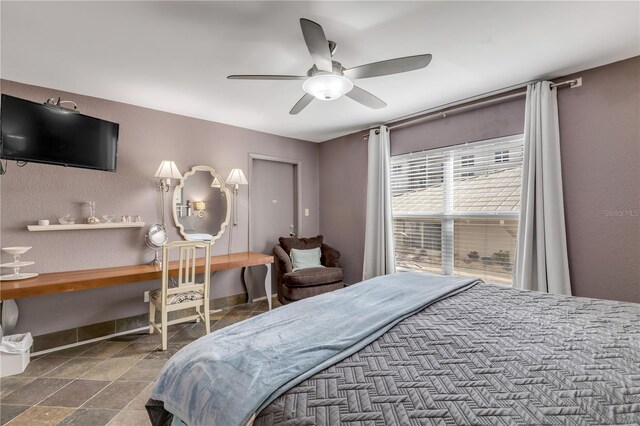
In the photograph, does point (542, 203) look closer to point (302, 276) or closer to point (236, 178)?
point (302, 276)

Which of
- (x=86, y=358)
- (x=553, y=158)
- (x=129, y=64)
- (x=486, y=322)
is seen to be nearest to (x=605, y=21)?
(x=553, y=158)

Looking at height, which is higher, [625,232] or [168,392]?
[625,232]

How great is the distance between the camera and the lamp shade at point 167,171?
3.06 m

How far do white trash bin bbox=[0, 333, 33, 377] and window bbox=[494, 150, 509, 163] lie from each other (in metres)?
4.56

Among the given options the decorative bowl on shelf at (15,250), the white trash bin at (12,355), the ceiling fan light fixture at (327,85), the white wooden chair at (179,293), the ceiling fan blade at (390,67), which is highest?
the ceiling fan blade at (390,67)

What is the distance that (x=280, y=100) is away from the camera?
117 inches

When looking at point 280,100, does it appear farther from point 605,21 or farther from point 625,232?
point 625,232

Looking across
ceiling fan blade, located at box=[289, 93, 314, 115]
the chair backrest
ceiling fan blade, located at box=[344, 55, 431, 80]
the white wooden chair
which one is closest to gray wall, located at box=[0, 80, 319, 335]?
the white wooden chair

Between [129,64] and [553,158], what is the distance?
11.9ft

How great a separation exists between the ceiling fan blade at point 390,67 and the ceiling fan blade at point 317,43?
0.19 metres

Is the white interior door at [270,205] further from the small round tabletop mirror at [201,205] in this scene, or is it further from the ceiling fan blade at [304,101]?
the ceiling fan blade at [304,101]

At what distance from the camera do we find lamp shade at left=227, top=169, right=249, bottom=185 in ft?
11.9

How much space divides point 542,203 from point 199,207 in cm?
362

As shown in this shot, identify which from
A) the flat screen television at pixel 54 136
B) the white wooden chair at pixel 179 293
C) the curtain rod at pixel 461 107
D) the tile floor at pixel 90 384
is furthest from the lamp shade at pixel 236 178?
the curtain rod at pixel 461 107
